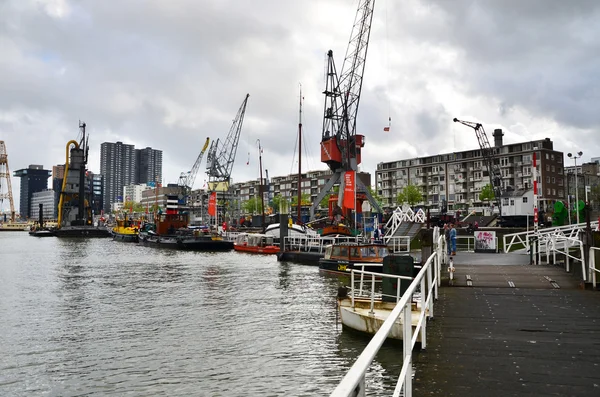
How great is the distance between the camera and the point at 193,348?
15945 millimetres

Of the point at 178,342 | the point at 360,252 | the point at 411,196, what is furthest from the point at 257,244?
the point at 411,196

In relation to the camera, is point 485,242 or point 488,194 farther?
point 488,194

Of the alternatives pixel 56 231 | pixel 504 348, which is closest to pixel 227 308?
pixel 504 348

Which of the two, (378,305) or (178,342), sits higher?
(378,305)

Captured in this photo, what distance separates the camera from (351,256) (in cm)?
3622

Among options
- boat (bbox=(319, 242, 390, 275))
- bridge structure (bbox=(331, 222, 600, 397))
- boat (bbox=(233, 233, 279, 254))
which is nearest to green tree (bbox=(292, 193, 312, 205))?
boat (bbox=(233, 233, 279, 254))

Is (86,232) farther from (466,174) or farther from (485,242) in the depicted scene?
(485,242)

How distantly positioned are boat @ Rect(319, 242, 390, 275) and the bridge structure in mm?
18710

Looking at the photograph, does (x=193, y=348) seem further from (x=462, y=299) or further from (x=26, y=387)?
(x=462, y=299)

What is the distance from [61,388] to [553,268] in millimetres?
18184

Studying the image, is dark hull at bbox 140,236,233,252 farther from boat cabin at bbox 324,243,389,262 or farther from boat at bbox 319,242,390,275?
boat cabin at bbox 324,243,389,262

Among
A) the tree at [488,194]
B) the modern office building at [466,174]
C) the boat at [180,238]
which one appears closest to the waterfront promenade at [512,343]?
the boat at [180,238]

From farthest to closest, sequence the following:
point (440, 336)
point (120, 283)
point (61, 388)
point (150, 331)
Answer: point (120, 283) < point (150, 331) < point (61, 388) < point (440, 336)

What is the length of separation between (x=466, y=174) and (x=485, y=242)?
104778 mm
